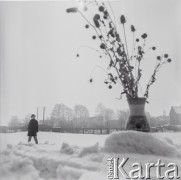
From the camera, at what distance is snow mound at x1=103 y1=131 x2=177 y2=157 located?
5.75ft

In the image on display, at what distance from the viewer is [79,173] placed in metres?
1.47

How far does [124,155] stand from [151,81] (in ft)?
2.65

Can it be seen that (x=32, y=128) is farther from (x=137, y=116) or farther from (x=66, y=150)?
(x=137, y=116)

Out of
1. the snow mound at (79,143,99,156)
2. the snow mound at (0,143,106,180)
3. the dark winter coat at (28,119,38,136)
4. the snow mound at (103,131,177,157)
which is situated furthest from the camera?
the dark winter coat at (28,119,38,136)

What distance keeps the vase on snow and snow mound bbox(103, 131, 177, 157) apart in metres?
0.33

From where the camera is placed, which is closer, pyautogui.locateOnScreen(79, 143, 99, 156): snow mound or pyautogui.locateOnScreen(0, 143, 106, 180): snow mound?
pyautogui.locateOnScreen(0, 143, 106, 180): snow mound

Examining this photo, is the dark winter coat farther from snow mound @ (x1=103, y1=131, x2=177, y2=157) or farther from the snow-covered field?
snow mound @ (x1=103, y1=131, x2=177, y2=157)

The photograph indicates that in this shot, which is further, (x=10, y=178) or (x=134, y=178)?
(x=10, y=178)

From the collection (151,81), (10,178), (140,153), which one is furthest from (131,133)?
(10,178)

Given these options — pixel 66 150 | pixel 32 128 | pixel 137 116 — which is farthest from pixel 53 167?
pixel 32 128

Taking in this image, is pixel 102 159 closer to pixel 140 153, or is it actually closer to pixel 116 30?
pixel 140 153

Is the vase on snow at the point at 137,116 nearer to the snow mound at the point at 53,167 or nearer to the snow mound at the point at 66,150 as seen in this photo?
the snow mound at the point at 53,167

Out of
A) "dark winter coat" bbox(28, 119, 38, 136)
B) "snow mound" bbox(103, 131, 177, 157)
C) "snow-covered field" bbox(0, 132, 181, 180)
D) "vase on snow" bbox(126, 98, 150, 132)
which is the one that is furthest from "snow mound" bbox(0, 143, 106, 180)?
"dark winter coat" bbox(28, 119, 38, 136)

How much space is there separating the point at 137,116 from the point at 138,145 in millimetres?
385
